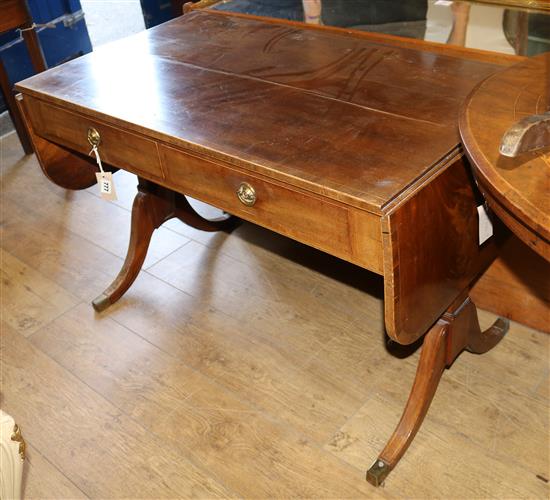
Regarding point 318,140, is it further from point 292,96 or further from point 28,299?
point 28,299

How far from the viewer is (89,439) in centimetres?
168

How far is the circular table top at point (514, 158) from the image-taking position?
2.74 ft

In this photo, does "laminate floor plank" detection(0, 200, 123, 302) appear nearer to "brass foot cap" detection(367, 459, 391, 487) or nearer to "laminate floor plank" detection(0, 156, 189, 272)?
"laminate floor plank" detection(0, 156, 189, 272)

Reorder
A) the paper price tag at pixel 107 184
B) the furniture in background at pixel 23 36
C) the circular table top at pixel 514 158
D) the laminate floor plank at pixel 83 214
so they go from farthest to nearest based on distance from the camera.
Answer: the furniture in background at pixel 23 36 < the laminate floor plank at pixel 83 214 < the paper price tag at pixel 107 184 < the circular table top at pixel 514 158

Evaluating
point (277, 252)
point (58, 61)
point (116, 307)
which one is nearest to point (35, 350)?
point (116, 307)

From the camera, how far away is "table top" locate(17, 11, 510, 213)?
1231 mm

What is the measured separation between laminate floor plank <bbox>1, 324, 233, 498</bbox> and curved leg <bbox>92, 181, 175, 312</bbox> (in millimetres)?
272

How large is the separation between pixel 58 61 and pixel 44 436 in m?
2.19

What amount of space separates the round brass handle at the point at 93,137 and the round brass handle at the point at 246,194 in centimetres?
45

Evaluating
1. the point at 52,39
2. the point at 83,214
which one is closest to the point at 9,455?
the point at 83,214

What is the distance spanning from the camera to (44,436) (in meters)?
1.70

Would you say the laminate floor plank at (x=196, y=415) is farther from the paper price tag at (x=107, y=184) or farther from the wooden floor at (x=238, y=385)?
the paper price tag at (x=107, y=184)

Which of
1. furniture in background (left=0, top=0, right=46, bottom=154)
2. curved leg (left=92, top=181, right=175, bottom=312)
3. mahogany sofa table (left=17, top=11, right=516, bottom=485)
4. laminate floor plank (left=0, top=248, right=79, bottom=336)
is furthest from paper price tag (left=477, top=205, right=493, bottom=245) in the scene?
furniture in background (left=0, top=0, right=46, bottom=154)

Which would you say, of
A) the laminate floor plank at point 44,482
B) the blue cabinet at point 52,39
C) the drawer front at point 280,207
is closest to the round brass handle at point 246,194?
the drawer front at point 280,207
